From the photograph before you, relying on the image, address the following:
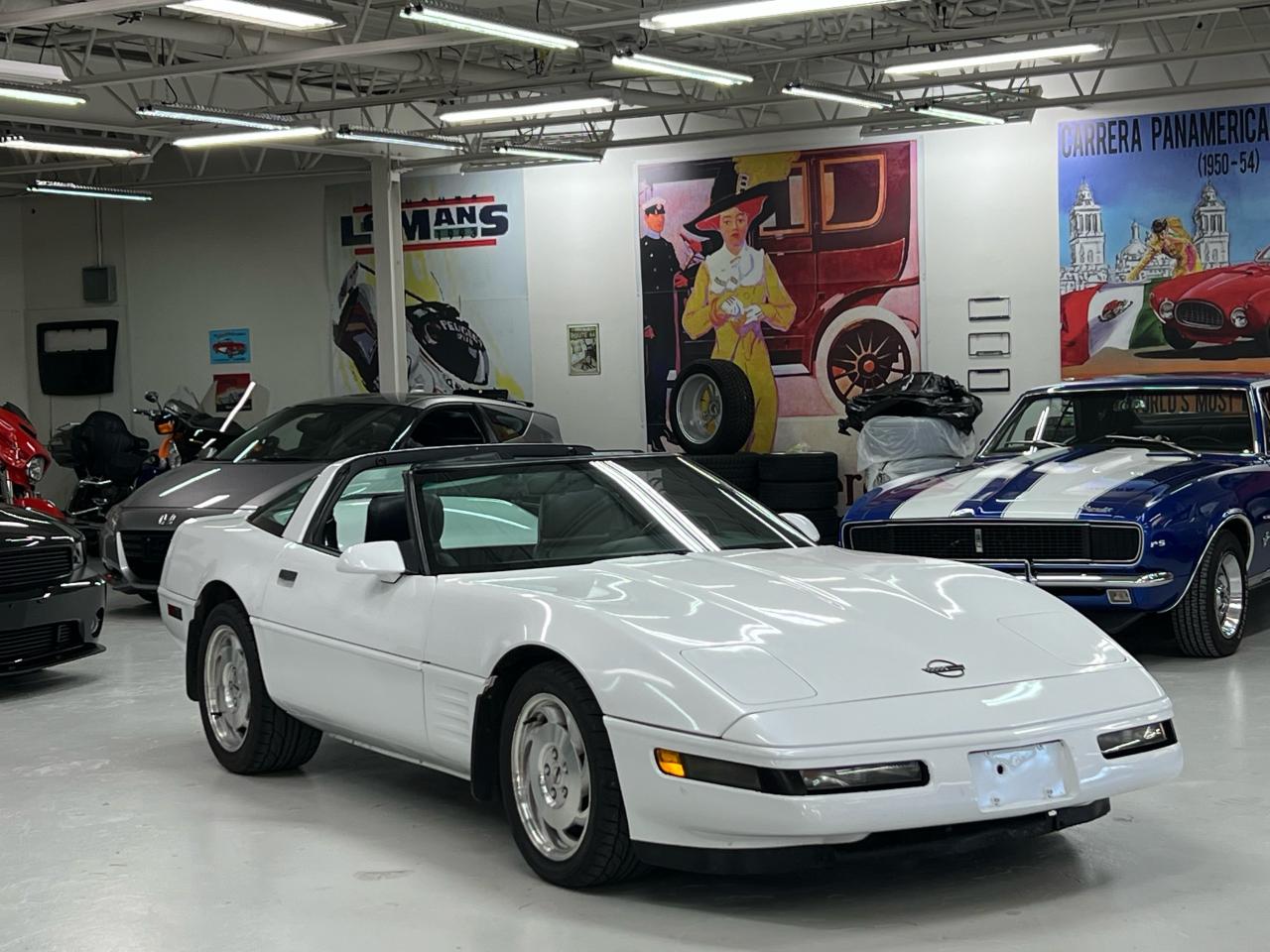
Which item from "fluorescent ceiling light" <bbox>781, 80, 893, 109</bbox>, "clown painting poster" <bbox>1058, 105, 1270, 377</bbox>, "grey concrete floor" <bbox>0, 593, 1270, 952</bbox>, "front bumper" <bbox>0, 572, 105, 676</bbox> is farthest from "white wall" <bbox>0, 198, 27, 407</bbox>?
"grey concrete floor" <bbox>0, 593, 1270, 952</bbox>

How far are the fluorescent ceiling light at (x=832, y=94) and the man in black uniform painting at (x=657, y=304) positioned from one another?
13.5 feet

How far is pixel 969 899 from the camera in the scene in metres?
4.05

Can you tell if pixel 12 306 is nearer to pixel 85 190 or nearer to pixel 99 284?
pixel 99 284

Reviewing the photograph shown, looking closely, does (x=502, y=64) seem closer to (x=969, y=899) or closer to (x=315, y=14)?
(x=315, y=14)

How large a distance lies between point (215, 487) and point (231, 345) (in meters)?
10.9

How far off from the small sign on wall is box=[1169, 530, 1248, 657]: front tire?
1490cm

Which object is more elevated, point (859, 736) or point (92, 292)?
point (92, 292)

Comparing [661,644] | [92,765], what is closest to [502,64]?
A: [92,765]

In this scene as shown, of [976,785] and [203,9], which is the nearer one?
[976,785]

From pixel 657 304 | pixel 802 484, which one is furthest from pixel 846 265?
pixel 802 484

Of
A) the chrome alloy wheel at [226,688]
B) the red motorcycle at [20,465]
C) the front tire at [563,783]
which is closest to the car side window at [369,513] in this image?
the chrome alloy wheel at [226,688]

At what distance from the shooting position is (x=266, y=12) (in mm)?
9750

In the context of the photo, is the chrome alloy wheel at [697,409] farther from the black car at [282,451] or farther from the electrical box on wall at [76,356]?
the electrical box on wall at [76,356]

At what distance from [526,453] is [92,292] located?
1723 centimetres
